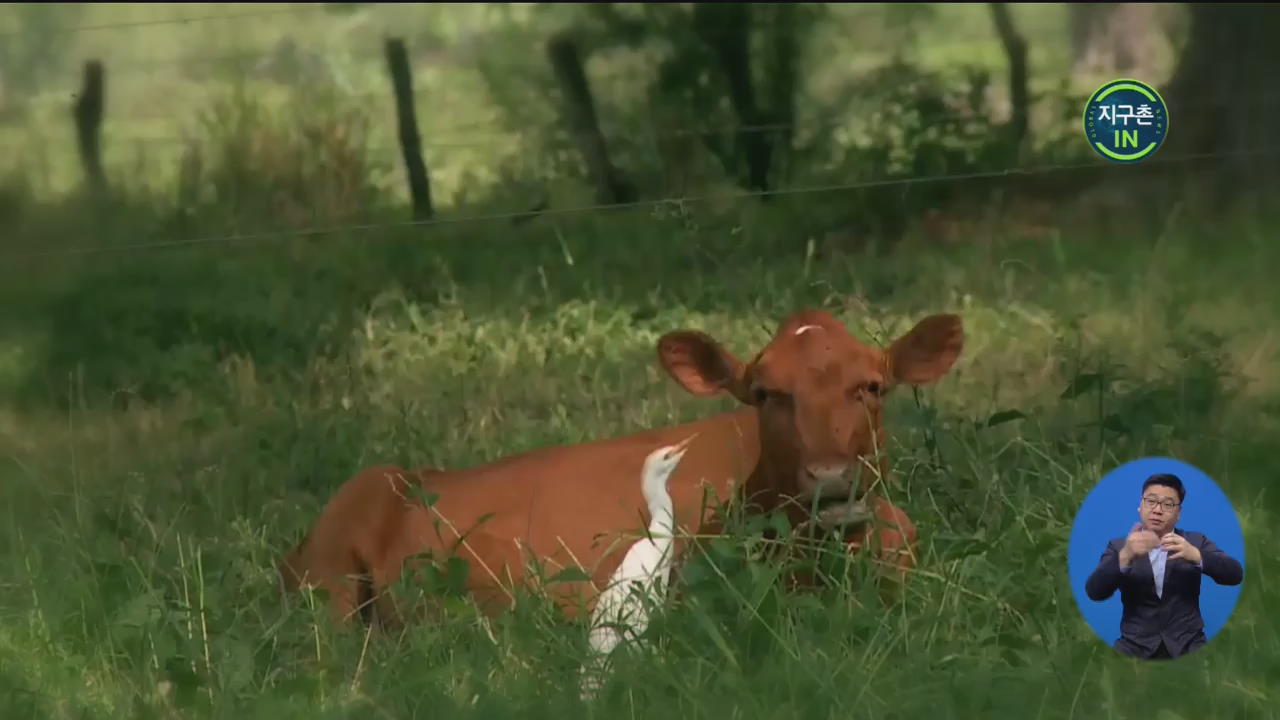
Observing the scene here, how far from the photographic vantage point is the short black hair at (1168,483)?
448 centimetres

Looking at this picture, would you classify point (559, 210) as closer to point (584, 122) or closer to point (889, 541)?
point (889, 541)

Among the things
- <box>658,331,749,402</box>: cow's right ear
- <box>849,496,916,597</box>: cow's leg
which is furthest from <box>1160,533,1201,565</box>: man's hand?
<box>658,331,749,402</box>: cow's right ear

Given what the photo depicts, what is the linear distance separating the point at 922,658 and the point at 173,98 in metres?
9.37

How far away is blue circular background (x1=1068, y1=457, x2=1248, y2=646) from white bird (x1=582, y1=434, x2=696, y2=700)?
0.92 m

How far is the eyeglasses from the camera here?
448cm

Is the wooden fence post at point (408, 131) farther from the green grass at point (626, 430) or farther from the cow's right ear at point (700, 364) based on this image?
the cow's right ear at point (700, 364)

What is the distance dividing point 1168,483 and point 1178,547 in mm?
134

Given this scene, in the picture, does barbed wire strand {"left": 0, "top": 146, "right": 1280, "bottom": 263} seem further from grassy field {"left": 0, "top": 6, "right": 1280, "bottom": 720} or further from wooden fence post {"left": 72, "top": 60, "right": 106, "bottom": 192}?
wooden fence post {"left": 72, "top": 60, "right": 106, "bottom": 192}

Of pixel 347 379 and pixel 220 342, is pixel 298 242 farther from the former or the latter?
pixel 347 379

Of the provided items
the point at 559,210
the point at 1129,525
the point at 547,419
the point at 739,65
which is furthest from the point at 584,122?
the point at 1129,525

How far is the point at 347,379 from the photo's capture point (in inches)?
292

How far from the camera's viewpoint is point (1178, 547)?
450cm

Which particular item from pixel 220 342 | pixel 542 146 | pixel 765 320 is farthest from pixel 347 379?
pixel 542 146

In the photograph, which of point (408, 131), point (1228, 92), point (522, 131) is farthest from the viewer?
point (522, 131)
